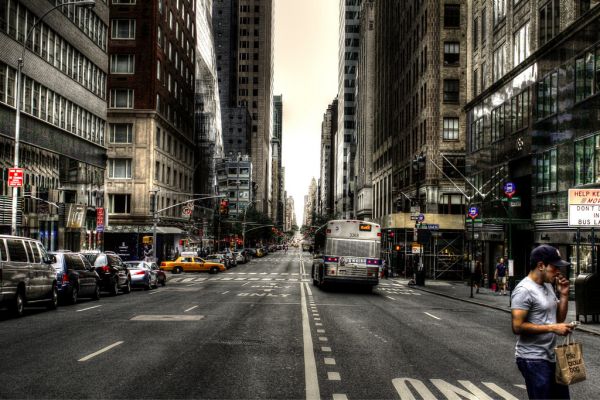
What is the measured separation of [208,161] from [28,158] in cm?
6008

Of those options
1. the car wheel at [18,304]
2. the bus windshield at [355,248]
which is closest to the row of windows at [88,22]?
the bus windshield at [355,248]

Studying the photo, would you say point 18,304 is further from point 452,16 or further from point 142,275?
point 452,16

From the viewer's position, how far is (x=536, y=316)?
6277mm

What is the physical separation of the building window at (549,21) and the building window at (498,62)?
22.0 ft

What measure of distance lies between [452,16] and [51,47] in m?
37.2

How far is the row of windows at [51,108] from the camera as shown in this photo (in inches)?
1467

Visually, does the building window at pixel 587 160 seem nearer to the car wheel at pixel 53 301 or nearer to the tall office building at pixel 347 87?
the car wheel at pixel 53 301

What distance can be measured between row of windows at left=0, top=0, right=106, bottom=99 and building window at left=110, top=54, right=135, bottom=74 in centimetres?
1550

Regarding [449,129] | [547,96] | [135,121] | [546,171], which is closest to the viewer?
[547,96]

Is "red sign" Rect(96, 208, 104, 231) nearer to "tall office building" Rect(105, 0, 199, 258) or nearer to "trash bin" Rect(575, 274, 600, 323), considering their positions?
"tall office building" Rect(105, 0, 199, 258)

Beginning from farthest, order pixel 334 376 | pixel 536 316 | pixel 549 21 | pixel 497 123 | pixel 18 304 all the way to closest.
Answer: pixel 497 123, pixel 549 21, pixel 18 304, pixel 334 376, pixel 536 316

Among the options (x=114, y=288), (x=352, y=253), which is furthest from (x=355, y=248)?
(x=114, y=288)

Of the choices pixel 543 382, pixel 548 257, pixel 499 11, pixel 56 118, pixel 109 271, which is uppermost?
pixel 499 11

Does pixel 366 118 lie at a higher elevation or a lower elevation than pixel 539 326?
higher
